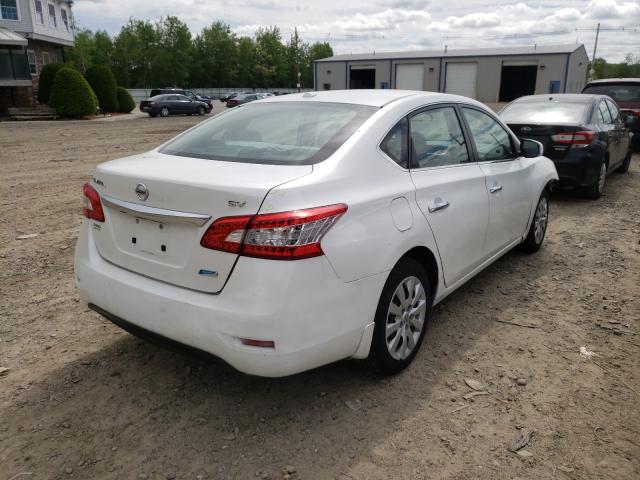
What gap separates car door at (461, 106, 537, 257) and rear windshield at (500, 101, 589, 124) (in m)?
3.20

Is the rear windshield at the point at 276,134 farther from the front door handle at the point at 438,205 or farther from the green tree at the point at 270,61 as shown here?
the green tree at the point at 270,61

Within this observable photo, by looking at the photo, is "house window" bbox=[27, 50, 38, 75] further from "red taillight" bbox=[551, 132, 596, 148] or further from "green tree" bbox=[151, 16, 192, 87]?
"green tree" bbox=[151, 16, 192, 87]

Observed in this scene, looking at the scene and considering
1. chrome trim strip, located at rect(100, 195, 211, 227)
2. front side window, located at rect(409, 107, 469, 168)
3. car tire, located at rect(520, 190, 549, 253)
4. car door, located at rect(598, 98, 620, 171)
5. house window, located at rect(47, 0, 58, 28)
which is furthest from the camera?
Answer: house window, located at rect(47, 0, 58, 28)

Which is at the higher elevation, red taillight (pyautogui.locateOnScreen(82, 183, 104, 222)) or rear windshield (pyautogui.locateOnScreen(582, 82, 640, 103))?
rear windshield (pyautogui.locateOnScreen(582, 82, 640, 103))

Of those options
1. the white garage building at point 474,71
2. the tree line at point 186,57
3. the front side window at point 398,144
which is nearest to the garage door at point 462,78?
the white garage building at point 474,71

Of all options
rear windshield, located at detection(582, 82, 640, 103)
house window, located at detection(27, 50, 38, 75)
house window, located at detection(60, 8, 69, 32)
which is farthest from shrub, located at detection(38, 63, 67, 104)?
rear windshield, located at detection(582, 82, 640, 103)

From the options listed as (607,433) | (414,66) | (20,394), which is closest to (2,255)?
(20,394)

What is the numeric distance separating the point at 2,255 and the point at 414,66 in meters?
53.3

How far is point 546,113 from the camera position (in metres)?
7.95

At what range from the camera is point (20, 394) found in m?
3.09

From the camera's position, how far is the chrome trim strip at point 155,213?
8.22 feet

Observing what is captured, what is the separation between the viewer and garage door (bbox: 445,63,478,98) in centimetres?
5198

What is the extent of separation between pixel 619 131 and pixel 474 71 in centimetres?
4629

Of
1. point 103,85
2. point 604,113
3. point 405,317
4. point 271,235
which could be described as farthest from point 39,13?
point 271,235
